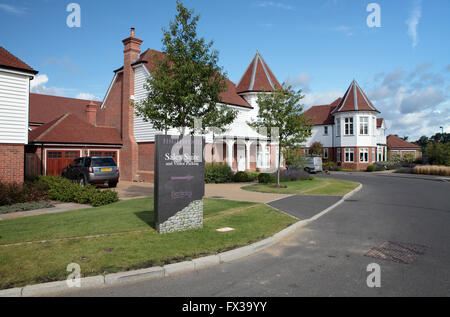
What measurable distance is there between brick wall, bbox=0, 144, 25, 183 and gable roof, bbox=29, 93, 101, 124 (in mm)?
20014

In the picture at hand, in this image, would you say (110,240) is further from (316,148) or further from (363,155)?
(363,155)

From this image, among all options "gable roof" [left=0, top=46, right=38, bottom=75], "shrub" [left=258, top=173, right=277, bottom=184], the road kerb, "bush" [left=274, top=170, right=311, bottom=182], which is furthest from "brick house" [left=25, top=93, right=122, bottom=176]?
the road kerb

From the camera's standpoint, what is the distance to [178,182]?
308 inches

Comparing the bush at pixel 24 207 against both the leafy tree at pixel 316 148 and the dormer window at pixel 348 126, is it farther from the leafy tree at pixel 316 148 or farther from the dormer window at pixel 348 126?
the dormer window at pixel 348 126

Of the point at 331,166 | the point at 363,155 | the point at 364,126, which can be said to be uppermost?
the point at 364,126

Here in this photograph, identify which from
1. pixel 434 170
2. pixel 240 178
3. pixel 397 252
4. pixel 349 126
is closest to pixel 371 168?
pixel 349 126

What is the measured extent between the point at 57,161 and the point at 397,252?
873 inches

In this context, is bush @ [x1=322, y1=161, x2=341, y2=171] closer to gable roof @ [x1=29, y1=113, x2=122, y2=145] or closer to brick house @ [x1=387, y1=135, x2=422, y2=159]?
gable roof @ [x1=29, y1=113, x2=122, y2=145]

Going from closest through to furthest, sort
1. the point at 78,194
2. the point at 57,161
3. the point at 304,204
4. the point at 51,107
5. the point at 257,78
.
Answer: the point at 304,204, the point at 78,194, the point at 57,161, the point at 257,78, the point at 51,107

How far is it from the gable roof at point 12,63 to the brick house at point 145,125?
7.06 m

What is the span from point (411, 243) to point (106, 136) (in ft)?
76.2

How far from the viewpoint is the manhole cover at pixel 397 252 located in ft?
19.5

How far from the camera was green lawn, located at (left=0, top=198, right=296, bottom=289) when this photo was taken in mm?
5246
